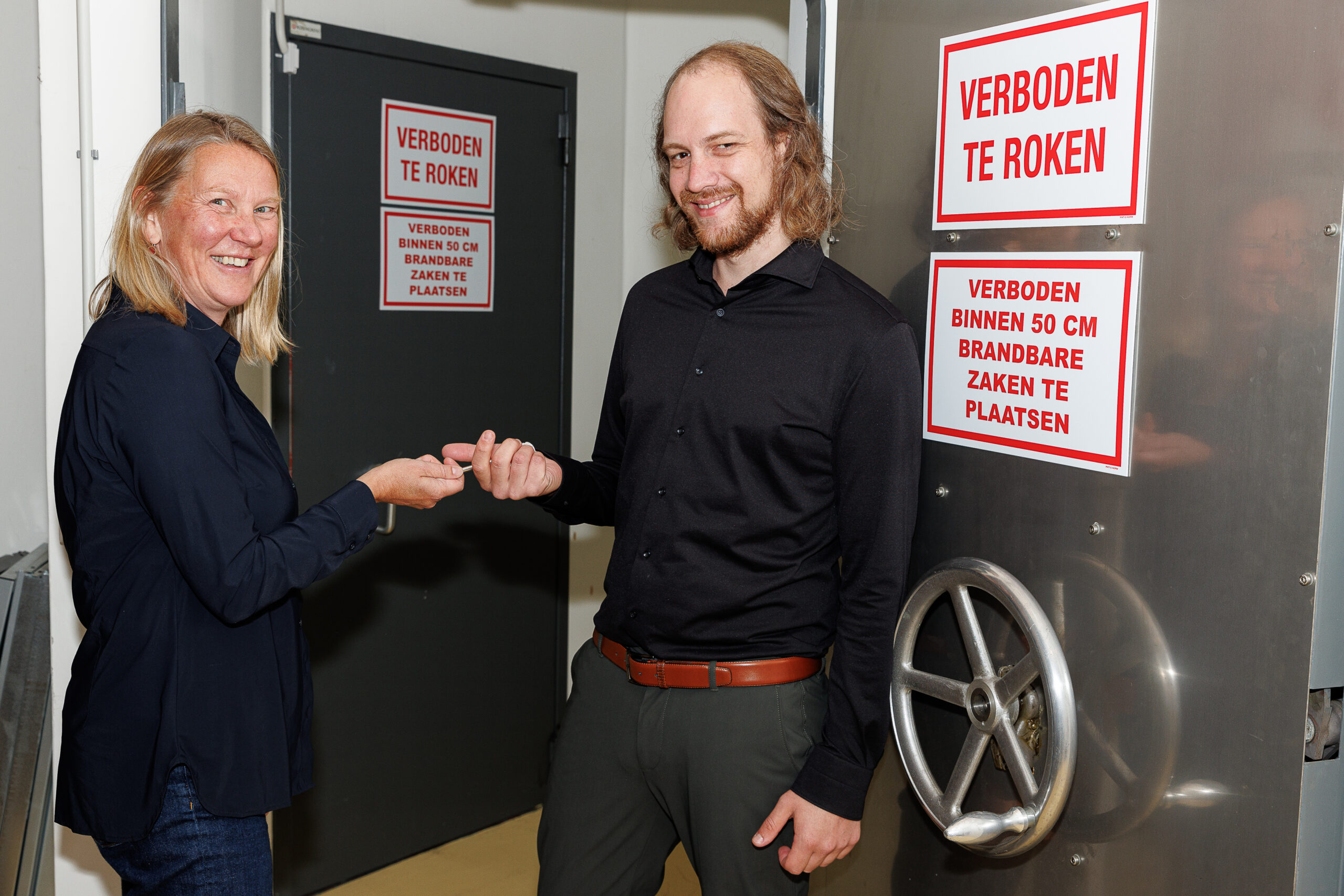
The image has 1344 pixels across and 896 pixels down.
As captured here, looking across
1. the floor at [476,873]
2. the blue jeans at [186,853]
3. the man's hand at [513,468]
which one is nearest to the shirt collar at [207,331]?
the man's hand at [513,468]

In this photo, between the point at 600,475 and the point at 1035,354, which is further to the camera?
the point at 600,475

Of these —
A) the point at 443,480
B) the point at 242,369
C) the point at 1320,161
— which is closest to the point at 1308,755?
the point at 1320,161

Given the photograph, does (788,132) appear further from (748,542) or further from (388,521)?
(388,521)

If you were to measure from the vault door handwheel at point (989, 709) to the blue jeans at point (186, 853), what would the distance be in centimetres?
97

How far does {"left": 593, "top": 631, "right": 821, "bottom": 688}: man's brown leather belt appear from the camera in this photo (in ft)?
5.41

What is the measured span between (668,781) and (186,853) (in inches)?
26.6

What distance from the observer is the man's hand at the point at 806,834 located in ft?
5.17

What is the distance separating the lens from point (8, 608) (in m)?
2.29

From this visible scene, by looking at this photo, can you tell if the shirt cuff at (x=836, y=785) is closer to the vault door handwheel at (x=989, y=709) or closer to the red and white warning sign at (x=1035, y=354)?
the vault door handwheel at (x=989, y=709)

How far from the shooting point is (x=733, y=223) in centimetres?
169

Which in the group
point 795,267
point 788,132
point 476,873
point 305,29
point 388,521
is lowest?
point 476,873

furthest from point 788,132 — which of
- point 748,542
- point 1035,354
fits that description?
point 748,542

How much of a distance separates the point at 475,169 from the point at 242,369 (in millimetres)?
929

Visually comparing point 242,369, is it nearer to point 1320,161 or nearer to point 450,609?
point 450,609
